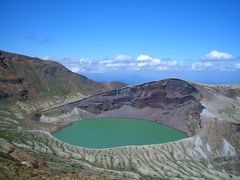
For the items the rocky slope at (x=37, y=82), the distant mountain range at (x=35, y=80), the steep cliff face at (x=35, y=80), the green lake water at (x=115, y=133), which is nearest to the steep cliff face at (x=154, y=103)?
the green lake water at (x=115, y=133)

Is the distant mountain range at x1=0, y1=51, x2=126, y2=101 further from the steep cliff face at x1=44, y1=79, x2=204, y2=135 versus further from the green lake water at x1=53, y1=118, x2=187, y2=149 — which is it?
the green lake water at x1=53, y1=118, x2=187, y2=149

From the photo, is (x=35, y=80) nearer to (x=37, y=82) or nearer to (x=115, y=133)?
(x=37, y=82)

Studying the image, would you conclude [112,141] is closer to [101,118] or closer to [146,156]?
[146,156]

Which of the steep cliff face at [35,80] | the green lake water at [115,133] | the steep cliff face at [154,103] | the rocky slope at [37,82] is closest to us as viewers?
the green lake water at [115,133]

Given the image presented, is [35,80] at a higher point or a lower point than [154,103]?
higher

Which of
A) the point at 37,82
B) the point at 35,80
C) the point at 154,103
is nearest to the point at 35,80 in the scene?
the point at 35,80

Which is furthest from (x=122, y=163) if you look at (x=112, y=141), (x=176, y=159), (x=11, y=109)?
(x=11, y=109)

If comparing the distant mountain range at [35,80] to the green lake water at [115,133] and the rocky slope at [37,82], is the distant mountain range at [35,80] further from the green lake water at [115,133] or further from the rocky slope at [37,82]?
the green lake water at [115,133]
